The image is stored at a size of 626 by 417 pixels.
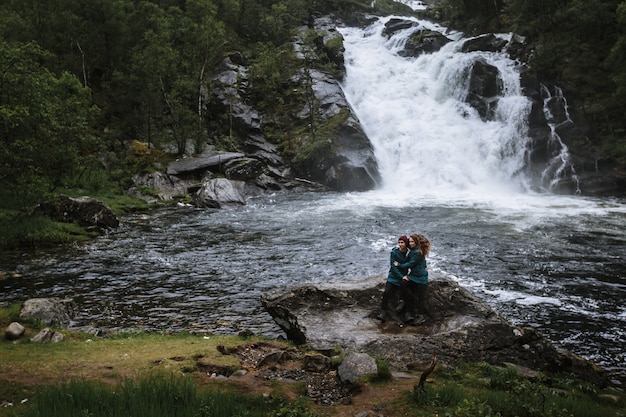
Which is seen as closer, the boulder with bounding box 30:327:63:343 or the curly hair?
the boulder with bounding box 30:327:63:343

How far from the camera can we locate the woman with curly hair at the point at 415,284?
10016 millimetres

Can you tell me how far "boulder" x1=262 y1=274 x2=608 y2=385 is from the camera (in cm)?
863

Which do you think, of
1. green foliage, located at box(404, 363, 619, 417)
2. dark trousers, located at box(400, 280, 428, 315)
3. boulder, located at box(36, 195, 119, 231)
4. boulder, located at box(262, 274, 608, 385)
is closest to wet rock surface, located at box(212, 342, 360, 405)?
boulder, located at box(262, 274, 608, 385)

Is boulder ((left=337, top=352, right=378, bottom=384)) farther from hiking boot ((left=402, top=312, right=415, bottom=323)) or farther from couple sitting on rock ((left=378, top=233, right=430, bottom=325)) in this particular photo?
couple sitting on rock ((left=378, top=233, right=430, bottom=325))

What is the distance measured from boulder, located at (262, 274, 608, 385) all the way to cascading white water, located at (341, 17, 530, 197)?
81.4 feet

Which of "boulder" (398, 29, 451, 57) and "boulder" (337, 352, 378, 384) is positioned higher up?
"boulder" (398, 29, 451, 57)

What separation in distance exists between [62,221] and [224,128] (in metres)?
24.1

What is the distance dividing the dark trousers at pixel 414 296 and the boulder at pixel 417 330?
271 millimetres

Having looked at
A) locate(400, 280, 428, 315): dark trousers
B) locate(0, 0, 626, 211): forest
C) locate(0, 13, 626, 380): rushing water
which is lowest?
locate(0, 13, 626, 380): rushing water

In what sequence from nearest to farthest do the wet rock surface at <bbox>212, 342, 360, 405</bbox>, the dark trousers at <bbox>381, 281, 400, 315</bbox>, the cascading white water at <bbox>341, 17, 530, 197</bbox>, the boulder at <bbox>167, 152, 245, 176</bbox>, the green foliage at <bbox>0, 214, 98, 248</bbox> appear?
the wet rock surface at <bbox>212, 342, 360, 405</bbox> < the dark trousers at <bbox>381, 281, 400, 315</bbox> < the green foliage at <bbox>0, 214, 98, 248</bbox> < the boulder at <bbox>167, 152, 245, 176</bbox> < the cascading white water at <bbox>341, 17, 530, 197</bbox>

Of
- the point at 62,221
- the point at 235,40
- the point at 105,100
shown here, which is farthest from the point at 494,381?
the point at 235,40

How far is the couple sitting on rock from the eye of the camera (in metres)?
10.0

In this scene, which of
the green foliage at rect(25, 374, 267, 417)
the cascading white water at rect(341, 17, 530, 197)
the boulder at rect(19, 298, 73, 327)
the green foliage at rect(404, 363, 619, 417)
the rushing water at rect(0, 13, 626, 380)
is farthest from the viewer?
the cascading white water at rect(341, 17, 530, 197)

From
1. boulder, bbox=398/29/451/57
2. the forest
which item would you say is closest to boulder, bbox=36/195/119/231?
the forest
